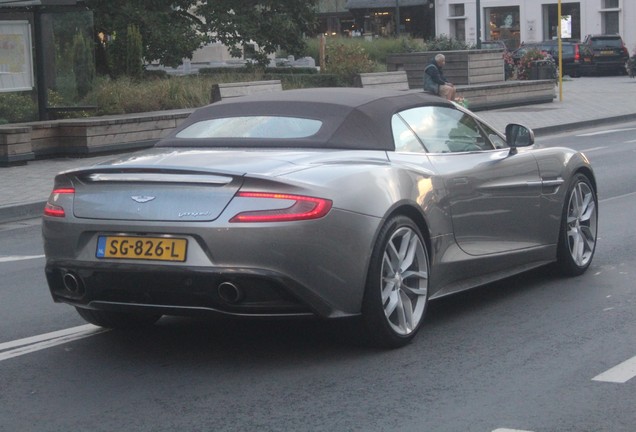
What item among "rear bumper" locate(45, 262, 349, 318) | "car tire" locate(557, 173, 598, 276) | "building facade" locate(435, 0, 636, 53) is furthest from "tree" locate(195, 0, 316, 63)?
"building facade" locate(435, 0, 636, 53)

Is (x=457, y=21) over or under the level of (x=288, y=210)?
over

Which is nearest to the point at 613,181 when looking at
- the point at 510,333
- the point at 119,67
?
the point at 510,333

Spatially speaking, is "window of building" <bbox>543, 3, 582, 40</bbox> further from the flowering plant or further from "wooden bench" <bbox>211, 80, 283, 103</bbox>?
"wooden bench" <bbox>211, 80, 283, 103</bbox>

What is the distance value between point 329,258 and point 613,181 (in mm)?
10148

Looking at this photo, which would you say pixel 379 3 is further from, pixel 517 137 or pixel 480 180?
pixel 480 180

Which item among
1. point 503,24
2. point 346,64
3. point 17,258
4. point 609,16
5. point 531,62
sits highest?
point 609,16

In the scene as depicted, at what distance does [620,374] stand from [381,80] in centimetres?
2130

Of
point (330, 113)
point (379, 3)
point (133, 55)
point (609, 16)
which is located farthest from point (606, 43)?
point (330, 113)

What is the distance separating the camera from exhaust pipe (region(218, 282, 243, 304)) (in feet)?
18.8

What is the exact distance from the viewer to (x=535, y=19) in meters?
68.8

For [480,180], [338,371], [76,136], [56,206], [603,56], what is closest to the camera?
[338,371]

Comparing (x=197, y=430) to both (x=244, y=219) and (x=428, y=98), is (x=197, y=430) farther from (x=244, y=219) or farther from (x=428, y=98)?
(x=428, y=98)

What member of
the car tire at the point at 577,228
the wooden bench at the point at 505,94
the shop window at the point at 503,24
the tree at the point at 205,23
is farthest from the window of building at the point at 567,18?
the car tire at the point at 577,228

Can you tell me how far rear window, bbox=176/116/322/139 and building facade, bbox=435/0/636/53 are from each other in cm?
5648
